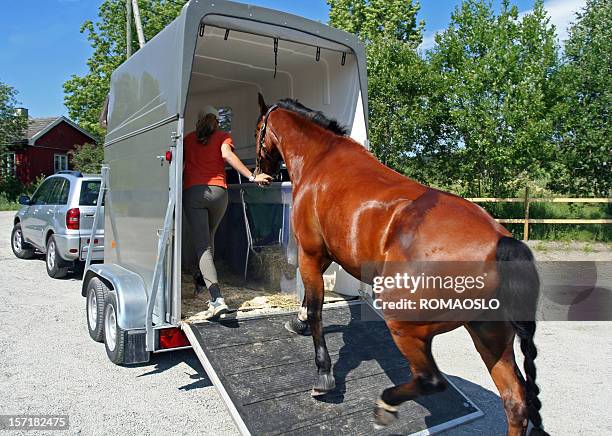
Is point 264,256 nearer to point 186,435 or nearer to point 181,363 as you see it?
point 181,363

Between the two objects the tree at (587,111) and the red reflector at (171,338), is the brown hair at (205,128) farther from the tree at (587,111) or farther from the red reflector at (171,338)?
the tree at (587,111)

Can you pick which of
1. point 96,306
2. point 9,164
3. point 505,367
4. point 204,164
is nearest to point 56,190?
point 96,306

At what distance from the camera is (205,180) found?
4680mm

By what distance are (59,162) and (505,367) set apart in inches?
1540

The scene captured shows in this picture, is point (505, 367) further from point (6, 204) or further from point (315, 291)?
point (6, 204)

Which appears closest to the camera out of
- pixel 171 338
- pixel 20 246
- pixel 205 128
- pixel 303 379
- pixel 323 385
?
pixel 323 385

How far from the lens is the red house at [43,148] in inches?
1358

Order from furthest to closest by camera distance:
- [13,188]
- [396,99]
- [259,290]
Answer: [13,188] → [396,99] → [259,290]

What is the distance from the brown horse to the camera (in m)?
2.71

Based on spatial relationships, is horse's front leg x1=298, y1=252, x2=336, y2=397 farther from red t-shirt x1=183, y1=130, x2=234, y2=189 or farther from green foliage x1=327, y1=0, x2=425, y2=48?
green foliage x1=327, y1=0, x2=425, y2=48

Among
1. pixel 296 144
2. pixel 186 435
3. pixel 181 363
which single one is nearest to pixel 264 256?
pixel 181 363

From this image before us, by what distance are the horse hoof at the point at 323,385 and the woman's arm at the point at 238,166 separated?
1839 millimetres

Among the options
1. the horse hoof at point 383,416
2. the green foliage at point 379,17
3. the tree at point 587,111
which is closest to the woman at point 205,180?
the horse hoof at point 383,416

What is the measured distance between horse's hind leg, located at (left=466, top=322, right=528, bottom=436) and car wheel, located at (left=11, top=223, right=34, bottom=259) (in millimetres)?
11443
